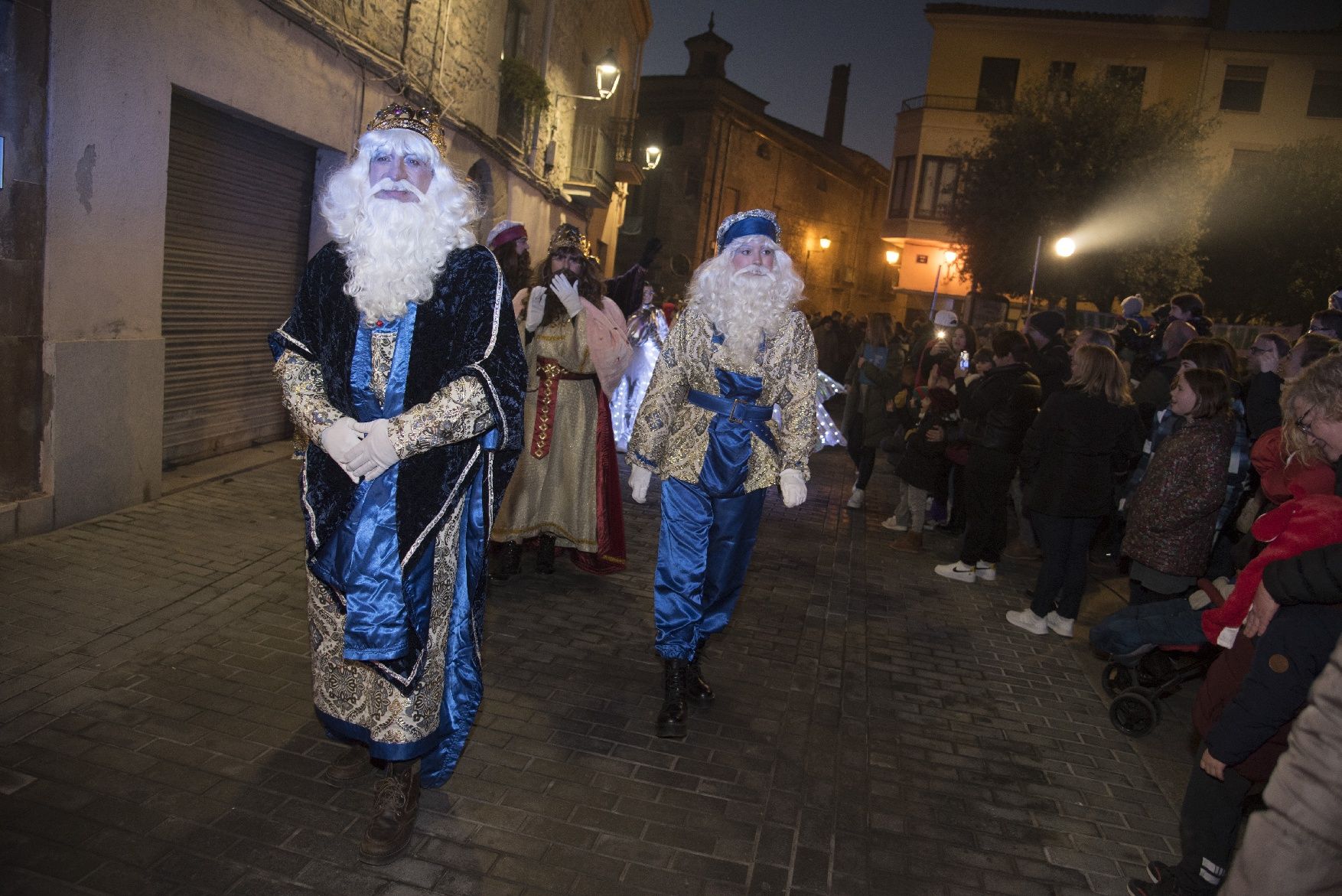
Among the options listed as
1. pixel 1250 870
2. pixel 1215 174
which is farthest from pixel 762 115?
pixel 1250 870

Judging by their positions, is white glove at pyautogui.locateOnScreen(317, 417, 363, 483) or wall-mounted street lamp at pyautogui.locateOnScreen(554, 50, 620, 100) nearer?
white glove at pyautogui.locateOnScreen(317, 417, 363, 483)

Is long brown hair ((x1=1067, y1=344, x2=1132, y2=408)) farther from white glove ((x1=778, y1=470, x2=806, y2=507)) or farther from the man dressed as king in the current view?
white glove ((x1=778, y1=470, x2=806, y2=507))

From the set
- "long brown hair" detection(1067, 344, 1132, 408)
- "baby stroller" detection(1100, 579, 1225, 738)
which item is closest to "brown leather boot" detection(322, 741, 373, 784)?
"baby stroller" detection(1100, 579, 1225, 738)

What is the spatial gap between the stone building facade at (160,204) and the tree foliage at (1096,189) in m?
14.7

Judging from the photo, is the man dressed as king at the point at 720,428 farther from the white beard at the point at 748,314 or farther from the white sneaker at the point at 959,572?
the white sneaker at the point at 959,572

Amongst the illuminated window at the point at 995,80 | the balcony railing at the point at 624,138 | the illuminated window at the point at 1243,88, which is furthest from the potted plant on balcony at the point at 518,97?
the illuminated window at the point at 1243,88

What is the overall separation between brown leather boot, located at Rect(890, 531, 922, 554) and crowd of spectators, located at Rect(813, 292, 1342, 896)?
0.03 m

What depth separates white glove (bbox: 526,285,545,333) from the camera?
17.9 feet

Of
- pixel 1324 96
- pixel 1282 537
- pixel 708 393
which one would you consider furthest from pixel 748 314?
pixel 1324 96

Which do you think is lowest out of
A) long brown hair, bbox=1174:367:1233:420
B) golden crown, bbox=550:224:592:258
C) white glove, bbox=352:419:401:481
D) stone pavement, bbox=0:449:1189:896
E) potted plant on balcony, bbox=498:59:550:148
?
stone pavement, bbox=0:449:1189:896

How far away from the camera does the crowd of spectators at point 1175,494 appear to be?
8.84ft

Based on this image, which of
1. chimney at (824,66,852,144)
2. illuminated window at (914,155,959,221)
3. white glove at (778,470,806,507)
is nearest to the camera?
white glove at (778,470,806,507)

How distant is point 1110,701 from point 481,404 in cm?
381

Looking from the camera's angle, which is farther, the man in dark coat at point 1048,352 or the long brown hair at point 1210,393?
the man in dark coat at point 1048,352
